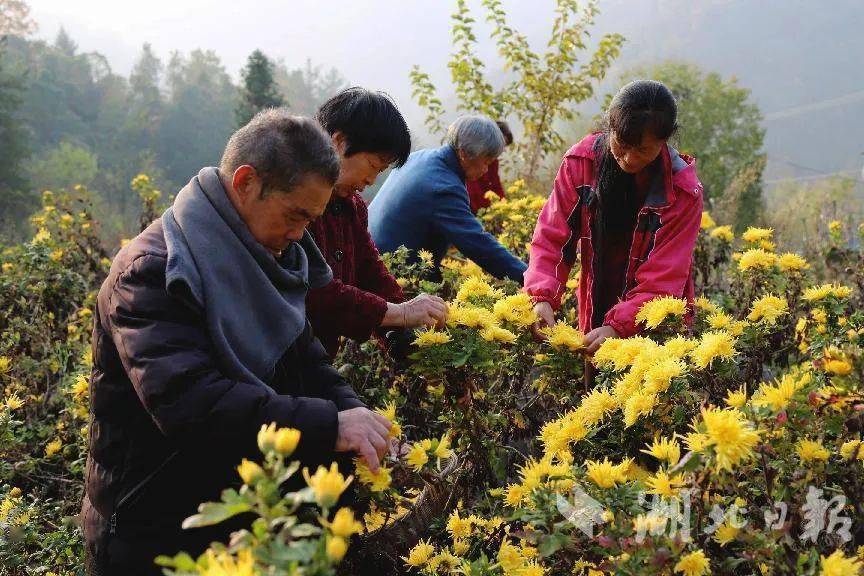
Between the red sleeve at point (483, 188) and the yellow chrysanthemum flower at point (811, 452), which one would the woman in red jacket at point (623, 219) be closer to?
the yellow chrysanthemum flower at point (811, 452)

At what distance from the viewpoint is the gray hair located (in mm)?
Answer: 3529

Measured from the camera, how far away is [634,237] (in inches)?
106

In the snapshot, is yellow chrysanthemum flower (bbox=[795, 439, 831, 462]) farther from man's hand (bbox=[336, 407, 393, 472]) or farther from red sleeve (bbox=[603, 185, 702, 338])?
red sleeve (bbox=[603, 185, 702, 338])

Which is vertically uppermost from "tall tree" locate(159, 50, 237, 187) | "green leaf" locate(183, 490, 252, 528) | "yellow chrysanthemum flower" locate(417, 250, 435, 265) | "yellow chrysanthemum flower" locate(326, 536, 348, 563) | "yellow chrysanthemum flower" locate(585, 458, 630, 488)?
"green leaf" locate(183, 490, 252, 528)

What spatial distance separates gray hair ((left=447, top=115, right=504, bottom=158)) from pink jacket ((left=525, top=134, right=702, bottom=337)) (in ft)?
2.63

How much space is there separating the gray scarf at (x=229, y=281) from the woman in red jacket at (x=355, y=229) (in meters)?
0.44

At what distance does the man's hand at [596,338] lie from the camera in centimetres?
219

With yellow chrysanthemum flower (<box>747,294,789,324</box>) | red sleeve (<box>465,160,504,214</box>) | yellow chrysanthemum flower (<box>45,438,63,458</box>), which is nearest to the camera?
yellow chrysanthemum flower (<box>747,294,789,324</box>)

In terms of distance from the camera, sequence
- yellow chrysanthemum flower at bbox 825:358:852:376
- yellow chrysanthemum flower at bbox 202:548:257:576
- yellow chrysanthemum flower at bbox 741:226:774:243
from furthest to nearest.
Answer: yellow chrysanthemum flower at bbox 741:226:774:243, yellow chrysanthemum flower at bbox 825:358:852:376, yellow chrysanthemum flower at bbox 202:548:257:576

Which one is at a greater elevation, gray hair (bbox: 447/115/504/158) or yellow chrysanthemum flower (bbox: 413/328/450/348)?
gray hair (bbox: 447/115/504/158)

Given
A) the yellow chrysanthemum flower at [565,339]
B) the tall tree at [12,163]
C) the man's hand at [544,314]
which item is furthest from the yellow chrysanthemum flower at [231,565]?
the tall tree at [12,163]

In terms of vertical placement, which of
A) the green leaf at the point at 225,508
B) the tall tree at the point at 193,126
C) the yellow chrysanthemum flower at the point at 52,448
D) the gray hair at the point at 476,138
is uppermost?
the gray hair at the point at 476,138

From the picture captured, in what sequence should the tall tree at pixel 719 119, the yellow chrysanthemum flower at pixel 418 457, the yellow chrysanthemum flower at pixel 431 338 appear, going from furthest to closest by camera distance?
the tall tree at pixel 719 119 → the yellow chrysanthemum flower at pixel 431 338 → the yellow chrysanthemum flower at pixel 418 457

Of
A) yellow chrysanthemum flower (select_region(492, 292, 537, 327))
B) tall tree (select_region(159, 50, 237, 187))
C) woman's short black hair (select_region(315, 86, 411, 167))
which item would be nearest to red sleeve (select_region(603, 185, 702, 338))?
yellow chrysanthemum flower (select_region(492, 292, 537, 327))
